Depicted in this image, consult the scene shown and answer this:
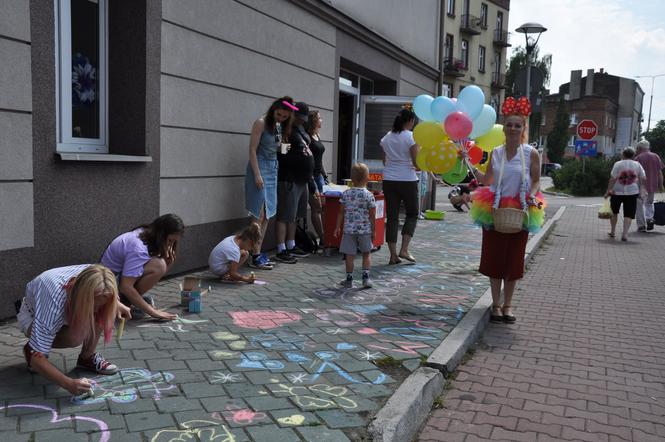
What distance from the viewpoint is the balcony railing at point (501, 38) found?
5069cm

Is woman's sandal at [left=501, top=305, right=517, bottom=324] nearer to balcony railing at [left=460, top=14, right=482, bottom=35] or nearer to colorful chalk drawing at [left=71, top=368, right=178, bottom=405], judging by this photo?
colorful chalk drawing at [left=71, top=368, right=178, bottom=405]

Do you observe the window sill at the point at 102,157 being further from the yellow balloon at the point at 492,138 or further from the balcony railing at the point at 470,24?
the balcony railing at the point at 470,24

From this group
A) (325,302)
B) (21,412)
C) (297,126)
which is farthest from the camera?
(297,126)

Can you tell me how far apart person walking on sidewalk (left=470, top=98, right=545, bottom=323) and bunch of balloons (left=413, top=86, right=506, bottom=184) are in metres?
0.78

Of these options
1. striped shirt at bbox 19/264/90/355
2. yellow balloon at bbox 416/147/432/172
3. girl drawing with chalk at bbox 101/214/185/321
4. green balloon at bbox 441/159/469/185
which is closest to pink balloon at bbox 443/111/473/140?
yellow balloon at bbox 416/147/432/172

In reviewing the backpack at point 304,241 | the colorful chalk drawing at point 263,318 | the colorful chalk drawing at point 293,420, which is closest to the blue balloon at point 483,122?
the backpack at point 304,241

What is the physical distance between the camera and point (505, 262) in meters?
5.75

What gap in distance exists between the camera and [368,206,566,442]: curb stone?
3156mm

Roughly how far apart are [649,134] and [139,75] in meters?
77.9

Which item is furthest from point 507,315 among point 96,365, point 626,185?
point 626,185

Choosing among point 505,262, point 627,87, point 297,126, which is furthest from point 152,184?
point 627,87

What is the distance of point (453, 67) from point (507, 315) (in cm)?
4078

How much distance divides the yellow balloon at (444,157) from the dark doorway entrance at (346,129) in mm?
6336

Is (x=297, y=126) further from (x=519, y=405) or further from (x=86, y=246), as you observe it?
(x=519, y=405)
